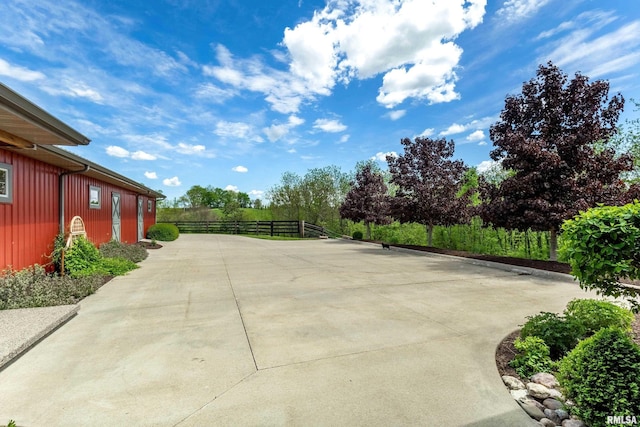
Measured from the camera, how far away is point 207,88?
11.9 metres

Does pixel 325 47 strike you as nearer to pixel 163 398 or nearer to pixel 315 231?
pixel 163 398

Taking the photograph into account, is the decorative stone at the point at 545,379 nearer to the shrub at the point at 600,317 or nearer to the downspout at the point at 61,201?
the shrub at the point at 600,317

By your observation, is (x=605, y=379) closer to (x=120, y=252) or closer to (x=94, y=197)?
(x=120, y=252)

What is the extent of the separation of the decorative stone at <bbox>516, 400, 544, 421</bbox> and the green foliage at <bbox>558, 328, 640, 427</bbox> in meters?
0.19

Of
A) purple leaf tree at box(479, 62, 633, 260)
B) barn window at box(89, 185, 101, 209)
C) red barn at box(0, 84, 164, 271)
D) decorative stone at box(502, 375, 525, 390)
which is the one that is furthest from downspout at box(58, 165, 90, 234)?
purple leaf tree at box(479, 62, 633, 260)

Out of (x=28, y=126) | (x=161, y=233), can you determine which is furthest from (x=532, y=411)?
(x=161, y=233)

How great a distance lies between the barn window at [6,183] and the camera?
187 inches

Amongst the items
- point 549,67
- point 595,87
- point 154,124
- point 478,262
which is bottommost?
point 478,262

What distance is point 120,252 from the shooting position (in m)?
9.01

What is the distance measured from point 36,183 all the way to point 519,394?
26.4 ft

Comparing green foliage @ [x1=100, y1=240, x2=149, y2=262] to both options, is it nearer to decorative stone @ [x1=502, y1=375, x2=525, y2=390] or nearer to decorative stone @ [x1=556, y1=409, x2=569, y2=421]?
decorative stone @ [x1=502, y1=375, x2=525, y2=390]

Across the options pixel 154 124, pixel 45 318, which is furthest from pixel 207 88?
pixel 45 318

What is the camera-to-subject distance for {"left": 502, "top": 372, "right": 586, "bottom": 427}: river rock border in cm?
191

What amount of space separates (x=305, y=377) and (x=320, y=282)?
3669mm
